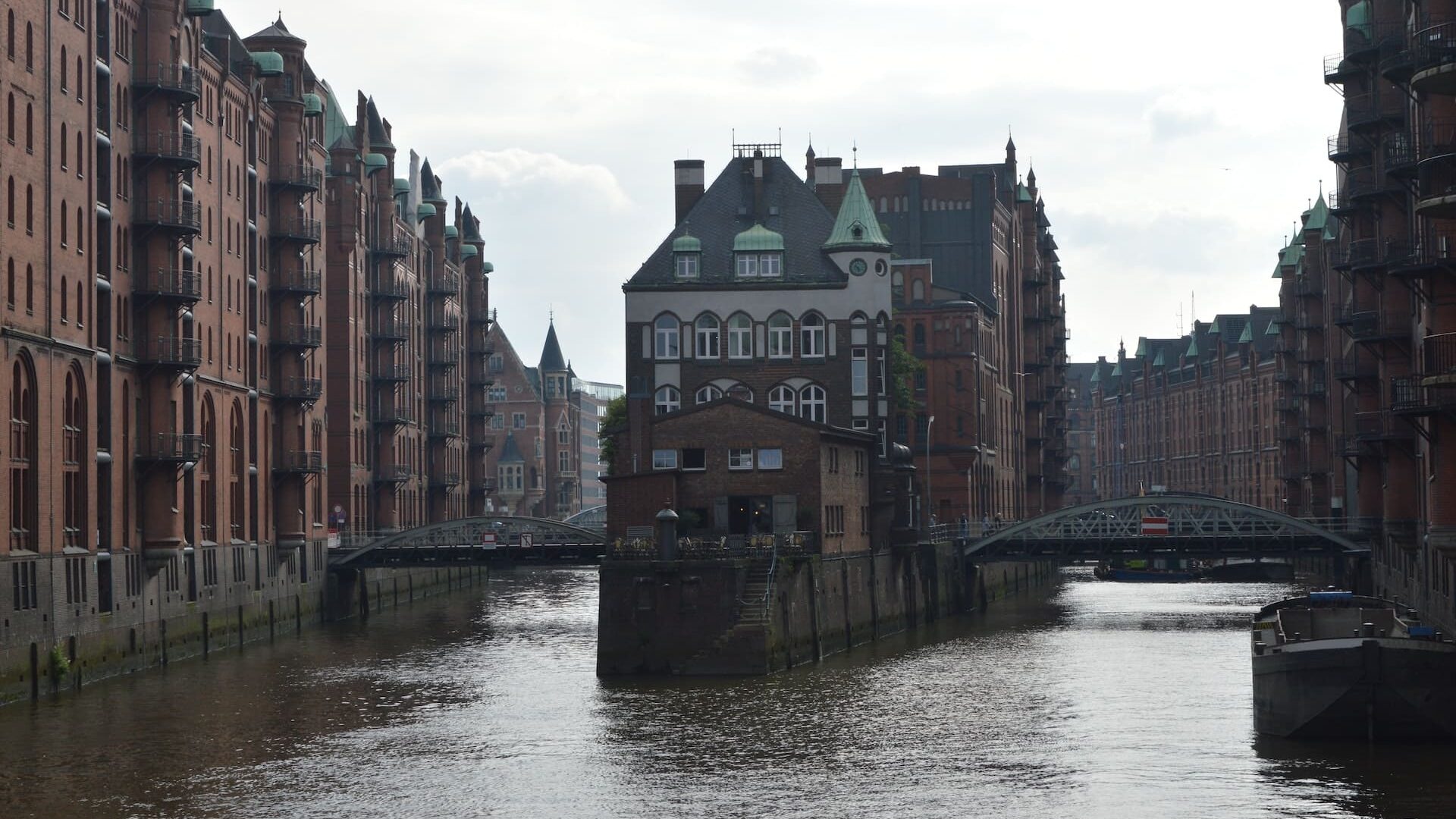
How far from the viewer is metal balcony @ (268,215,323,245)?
324ft

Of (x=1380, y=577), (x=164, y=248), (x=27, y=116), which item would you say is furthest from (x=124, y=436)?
(x=1380, y=577)

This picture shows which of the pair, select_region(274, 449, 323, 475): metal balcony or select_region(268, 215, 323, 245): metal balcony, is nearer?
select_region(268, 215, 323, 245): metal balcony

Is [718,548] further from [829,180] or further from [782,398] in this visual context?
[829,180]

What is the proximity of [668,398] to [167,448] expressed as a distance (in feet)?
92.9

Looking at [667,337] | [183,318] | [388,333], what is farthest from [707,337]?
[388,333]

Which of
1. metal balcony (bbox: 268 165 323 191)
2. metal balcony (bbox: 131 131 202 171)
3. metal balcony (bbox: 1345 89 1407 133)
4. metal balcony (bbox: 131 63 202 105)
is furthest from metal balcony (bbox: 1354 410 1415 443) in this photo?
metal balcony (bbox: 268 165 323 191)

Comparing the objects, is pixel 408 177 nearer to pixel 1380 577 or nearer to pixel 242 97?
pixel 242 97

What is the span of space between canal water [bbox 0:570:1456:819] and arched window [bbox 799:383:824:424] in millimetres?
18896

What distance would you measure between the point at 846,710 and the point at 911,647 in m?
24.2

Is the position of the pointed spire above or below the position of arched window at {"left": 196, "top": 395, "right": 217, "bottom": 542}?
above

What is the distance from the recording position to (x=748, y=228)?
10331 centimetres

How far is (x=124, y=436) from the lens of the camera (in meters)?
76.1

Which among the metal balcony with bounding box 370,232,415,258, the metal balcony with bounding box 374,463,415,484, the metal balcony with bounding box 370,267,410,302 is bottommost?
the metal balcony with bounding box 374,463,415,484

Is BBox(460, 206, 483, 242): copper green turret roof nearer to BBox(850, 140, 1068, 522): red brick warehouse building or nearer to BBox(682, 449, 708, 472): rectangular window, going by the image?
BBox(850, 140, 1068, 522): red brick warehouse building
